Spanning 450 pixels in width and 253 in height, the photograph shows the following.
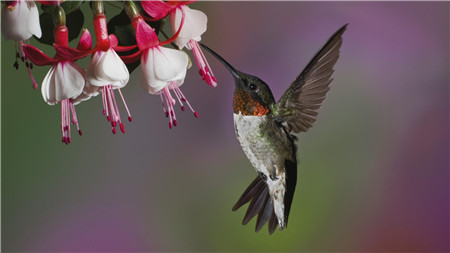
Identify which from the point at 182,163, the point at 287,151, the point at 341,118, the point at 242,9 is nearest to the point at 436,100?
the point at 341,118

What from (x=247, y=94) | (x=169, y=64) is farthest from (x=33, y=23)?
(x=247, y=94)

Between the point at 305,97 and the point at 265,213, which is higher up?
the point at 305,97

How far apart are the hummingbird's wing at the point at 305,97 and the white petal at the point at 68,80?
0.31 metres

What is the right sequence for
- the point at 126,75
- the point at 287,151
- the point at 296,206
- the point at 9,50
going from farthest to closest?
the point at 296,206 < the point at 9,50 < the point at 287,151 < the point at 126,75

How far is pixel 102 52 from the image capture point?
46 centimetres

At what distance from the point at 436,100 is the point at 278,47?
16.5 inches

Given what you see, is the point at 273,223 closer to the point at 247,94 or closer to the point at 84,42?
the point at 247,94

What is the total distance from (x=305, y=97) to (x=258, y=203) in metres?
0.23

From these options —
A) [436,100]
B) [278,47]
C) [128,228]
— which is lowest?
[128,228]

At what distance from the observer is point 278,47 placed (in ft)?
4.53

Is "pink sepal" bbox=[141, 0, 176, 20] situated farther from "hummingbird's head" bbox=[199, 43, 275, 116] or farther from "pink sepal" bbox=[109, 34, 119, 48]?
"hummingbird's head" bbox=[199, 43, 275, 116]

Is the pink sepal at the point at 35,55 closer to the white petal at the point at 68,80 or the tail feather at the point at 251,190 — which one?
the white petal at the point at 68,80

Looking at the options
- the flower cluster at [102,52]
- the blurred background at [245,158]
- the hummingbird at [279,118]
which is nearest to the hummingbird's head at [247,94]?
the hummingbird at [279,118]

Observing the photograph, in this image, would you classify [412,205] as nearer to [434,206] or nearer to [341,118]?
[434,206]
